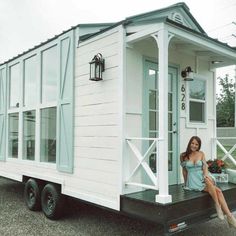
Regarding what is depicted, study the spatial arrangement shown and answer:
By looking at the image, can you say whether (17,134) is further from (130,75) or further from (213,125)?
(213,125)

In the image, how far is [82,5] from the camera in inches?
489

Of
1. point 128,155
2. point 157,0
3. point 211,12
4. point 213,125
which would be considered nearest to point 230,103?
point 211,12

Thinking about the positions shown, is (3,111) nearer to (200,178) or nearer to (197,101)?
(197,101)

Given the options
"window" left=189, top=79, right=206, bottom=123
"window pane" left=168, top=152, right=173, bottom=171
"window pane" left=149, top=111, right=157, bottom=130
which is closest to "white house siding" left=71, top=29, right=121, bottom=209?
"window pane" left=149, top=111, right=157, bottom=130

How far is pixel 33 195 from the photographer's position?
238 inches

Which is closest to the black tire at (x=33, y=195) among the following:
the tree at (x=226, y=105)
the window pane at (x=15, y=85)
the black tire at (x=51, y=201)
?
the black tire at (x=51, y=201)

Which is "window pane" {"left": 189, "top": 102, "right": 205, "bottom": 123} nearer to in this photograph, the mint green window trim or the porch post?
the porch post

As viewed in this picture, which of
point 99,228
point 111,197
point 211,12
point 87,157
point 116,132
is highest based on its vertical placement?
point 211,12

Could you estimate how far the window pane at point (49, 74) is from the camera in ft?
19.1

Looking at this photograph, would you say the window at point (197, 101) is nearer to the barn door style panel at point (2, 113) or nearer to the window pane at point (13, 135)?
the window pane at point (13, 135)

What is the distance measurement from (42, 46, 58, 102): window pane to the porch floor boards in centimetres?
255

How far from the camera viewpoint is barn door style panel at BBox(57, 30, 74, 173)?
17.4ft

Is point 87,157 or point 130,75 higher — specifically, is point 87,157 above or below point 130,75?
below

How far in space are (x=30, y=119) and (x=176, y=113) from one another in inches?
113
